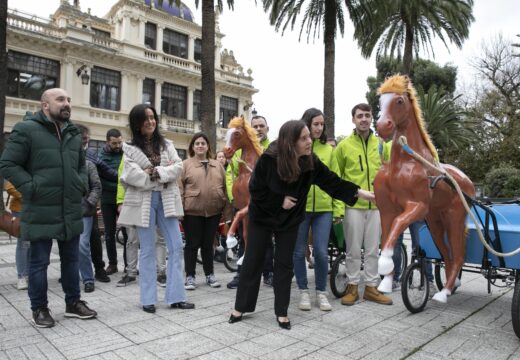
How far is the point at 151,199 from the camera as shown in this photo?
13.9ft

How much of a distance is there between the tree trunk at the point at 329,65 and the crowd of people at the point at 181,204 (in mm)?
9250

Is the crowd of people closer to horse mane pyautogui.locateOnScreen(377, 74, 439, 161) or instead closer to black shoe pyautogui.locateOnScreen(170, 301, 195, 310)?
black shoe pyautogui.locateOnScreen(170, 301, 195, 310)

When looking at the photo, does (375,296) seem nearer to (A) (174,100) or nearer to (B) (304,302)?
(B) (304,302)

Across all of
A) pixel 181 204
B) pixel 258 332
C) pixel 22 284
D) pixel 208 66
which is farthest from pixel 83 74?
pixel 258 332

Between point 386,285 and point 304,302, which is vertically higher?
point 386,285

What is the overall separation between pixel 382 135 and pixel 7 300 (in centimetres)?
441

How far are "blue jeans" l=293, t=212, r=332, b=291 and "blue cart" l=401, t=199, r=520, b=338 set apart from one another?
863mm

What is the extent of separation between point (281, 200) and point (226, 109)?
2946 centimetres

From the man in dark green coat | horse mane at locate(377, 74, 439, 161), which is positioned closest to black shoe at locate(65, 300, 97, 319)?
the man in dark green coat

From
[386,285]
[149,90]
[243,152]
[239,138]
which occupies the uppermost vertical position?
[149,90]

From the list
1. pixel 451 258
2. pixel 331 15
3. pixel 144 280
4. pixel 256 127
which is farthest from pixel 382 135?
pixel 331 15

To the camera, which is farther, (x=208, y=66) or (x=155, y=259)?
(x=208, y=66)

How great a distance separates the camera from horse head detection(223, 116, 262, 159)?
17.3 ft

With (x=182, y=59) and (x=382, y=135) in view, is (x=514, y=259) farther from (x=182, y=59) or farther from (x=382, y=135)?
(x=182, y=59)
